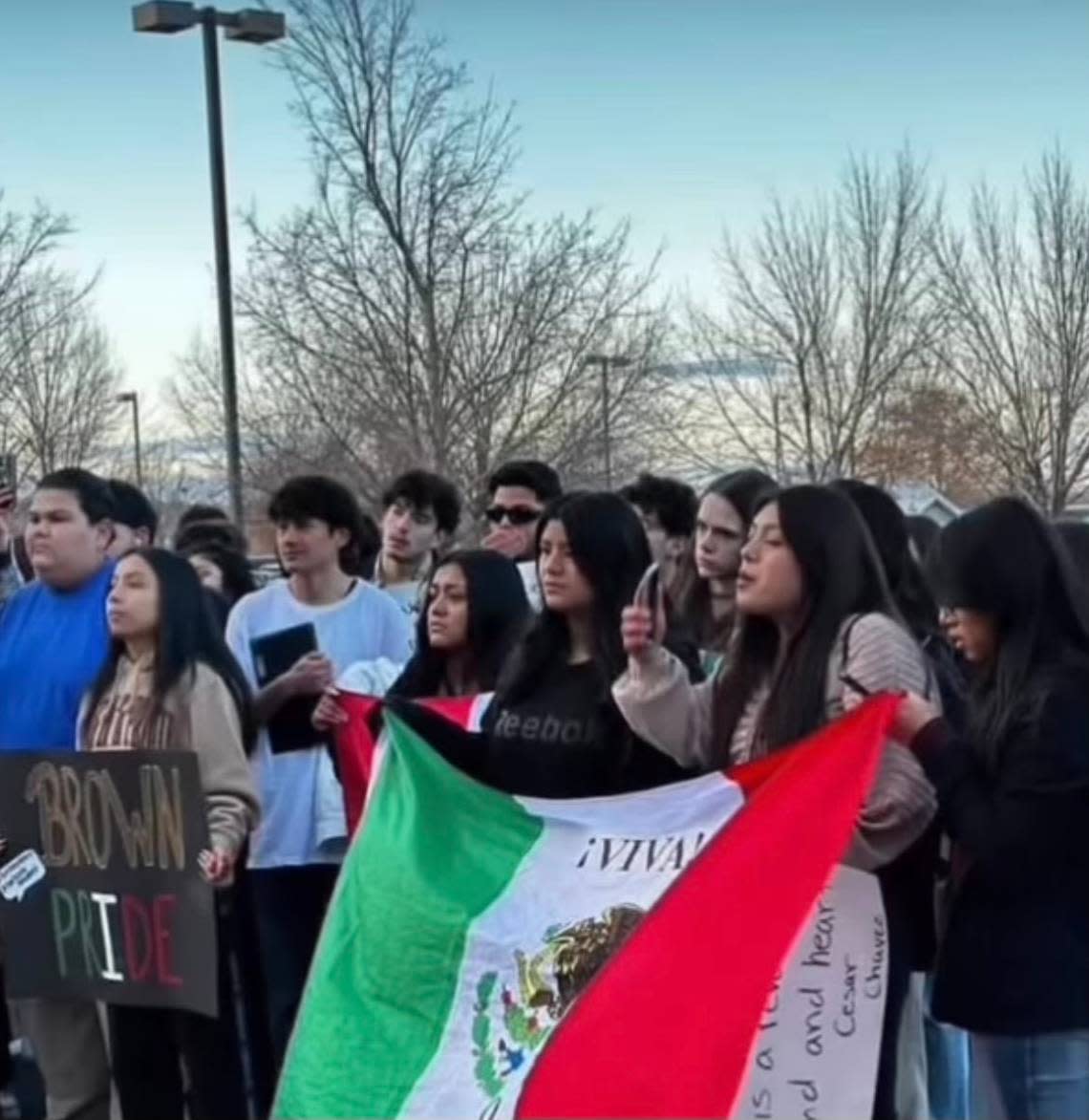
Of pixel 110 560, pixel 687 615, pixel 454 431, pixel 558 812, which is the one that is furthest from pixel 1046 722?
pixel 454 431

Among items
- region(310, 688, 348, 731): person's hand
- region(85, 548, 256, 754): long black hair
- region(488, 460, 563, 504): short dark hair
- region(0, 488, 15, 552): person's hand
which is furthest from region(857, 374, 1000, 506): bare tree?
region(85, 548, 256, 754): long black hair

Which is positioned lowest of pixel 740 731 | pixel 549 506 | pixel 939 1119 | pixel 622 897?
pixel 939 1119

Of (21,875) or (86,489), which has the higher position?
(86,489)

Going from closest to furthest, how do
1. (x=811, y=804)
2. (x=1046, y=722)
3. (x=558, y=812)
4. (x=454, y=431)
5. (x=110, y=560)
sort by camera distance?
1. (x=1046, y=722)
2. (x=811, y=804)
3. (x=558, y=812)
4. (x=110, y=560)
5. (x=454, y=431)

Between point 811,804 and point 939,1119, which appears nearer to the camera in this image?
point 811,804

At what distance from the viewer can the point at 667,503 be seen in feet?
25.1

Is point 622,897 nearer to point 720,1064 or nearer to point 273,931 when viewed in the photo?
point 720,1064

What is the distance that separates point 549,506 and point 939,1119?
2.10 m

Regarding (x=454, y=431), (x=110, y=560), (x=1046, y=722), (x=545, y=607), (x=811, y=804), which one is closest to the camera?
(x=1046, y=722)

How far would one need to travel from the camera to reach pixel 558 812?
448 cm

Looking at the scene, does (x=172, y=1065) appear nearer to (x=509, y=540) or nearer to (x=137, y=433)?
(x=509, y=540)

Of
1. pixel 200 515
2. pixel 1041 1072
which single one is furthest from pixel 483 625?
pixel 200 515

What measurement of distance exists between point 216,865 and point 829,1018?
1735 mm

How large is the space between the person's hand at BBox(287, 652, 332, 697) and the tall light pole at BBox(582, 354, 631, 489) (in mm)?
14654
